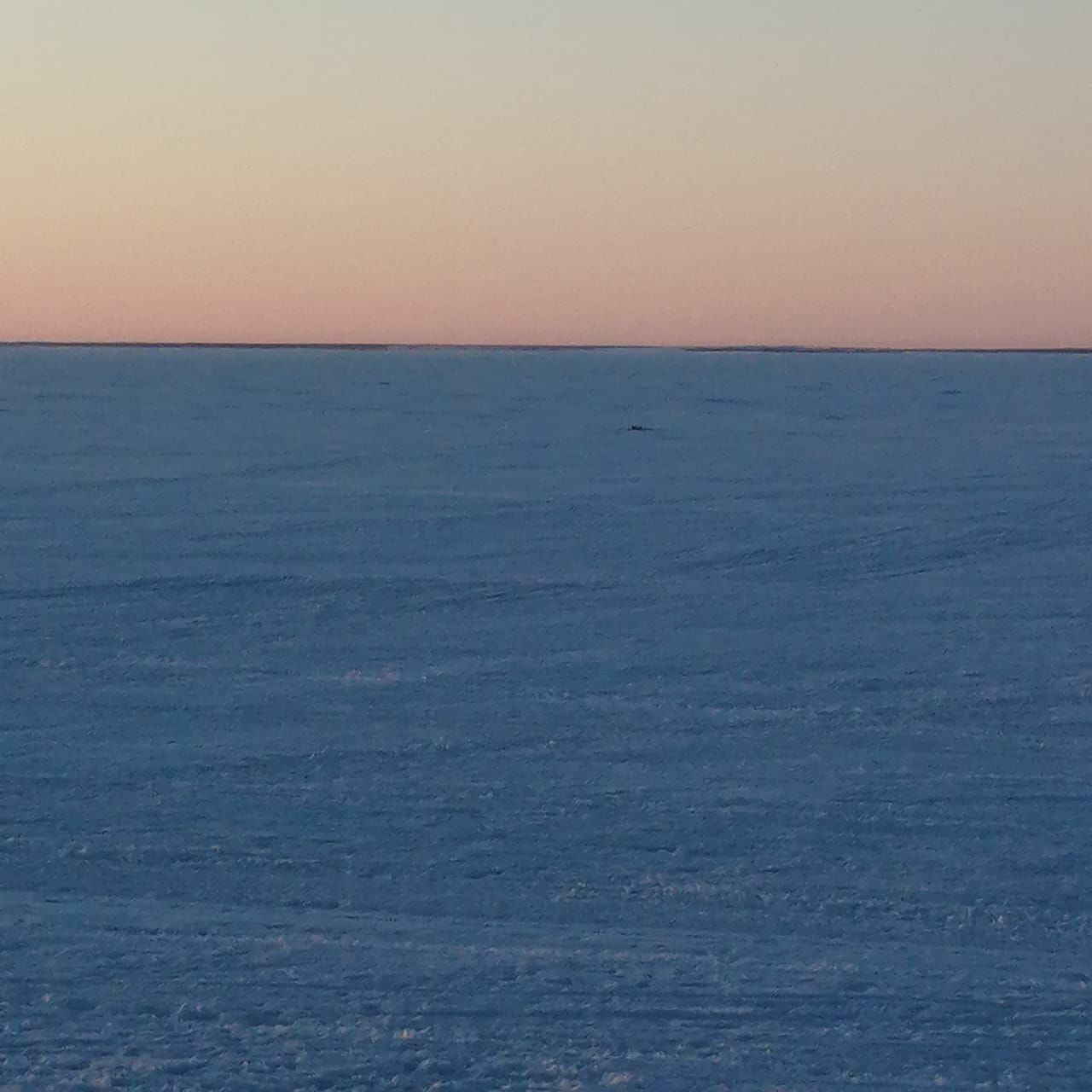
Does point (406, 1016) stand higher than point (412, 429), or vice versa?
point (412, 429)

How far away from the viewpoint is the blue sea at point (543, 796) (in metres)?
2.29

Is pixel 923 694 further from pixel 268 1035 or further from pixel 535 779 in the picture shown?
pixel 268 1035

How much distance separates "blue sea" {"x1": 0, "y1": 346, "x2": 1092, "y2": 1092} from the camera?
2.29 meters

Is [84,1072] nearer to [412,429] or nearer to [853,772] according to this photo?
[853,772]

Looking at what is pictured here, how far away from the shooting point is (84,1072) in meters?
2.15

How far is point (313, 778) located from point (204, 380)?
23393 mm

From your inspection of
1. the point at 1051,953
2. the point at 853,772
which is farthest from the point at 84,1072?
the point at 853,772

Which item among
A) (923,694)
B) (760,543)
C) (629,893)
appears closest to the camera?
(629,893)

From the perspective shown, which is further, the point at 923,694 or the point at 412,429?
the point at 412,429

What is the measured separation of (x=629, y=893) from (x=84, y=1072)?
108 centimetres

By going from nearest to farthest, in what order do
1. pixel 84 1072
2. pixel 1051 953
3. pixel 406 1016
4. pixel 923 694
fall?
pixel 84 1072, pixel 406 1016, pixel 1051 953, pixel 923 694

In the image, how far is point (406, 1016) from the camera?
7.63 ft

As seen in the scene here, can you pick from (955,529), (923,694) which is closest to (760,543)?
(955,529)

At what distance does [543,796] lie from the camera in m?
3.34
